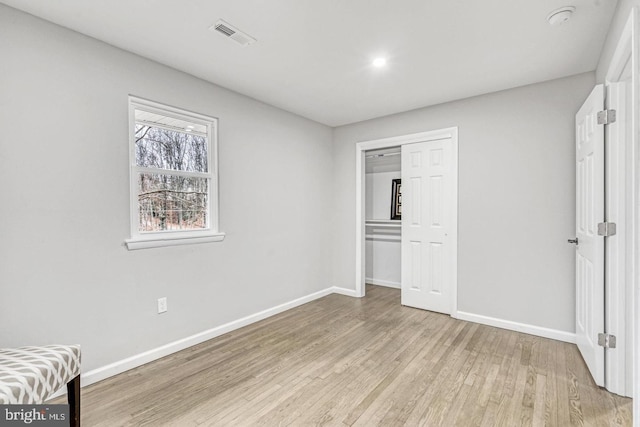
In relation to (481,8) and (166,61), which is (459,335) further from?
(166,61)

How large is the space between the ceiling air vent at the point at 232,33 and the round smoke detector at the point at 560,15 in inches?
79.7

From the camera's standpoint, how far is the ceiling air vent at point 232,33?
6.97ft

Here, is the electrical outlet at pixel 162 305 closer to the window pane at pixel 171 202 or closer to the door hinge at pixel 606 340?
the window pane at pixel 171 202

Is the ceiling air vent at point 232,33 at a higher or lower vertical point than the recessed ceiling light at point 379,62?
lower

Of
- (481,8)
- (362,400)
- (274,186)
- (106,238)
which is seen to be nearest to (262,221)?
(274,186)

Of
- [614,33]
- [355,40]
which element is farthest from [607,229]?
[355,40]

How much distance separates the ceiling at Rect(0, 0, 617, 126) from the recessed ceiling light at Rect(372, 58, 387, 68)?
46mm

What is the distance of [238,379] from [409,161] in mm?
3090

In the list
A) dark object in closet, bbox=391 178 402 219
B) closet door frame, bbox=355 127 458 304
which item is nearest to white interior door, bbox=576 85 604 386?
closet door frame, bbox=355 127 458 304

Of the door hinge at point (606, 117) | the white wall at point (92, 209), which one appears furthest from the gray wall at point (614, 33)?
the white wall at point (92, 209)

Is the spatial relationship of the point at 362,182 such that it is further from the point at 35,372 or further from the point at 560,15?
the point at 35,372

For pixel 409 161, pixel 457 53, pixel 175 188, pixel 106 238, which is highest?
pixel 457 53

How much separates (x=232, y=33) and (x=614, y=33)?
2546mm

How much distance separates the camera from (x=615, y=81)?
205 centimetres
